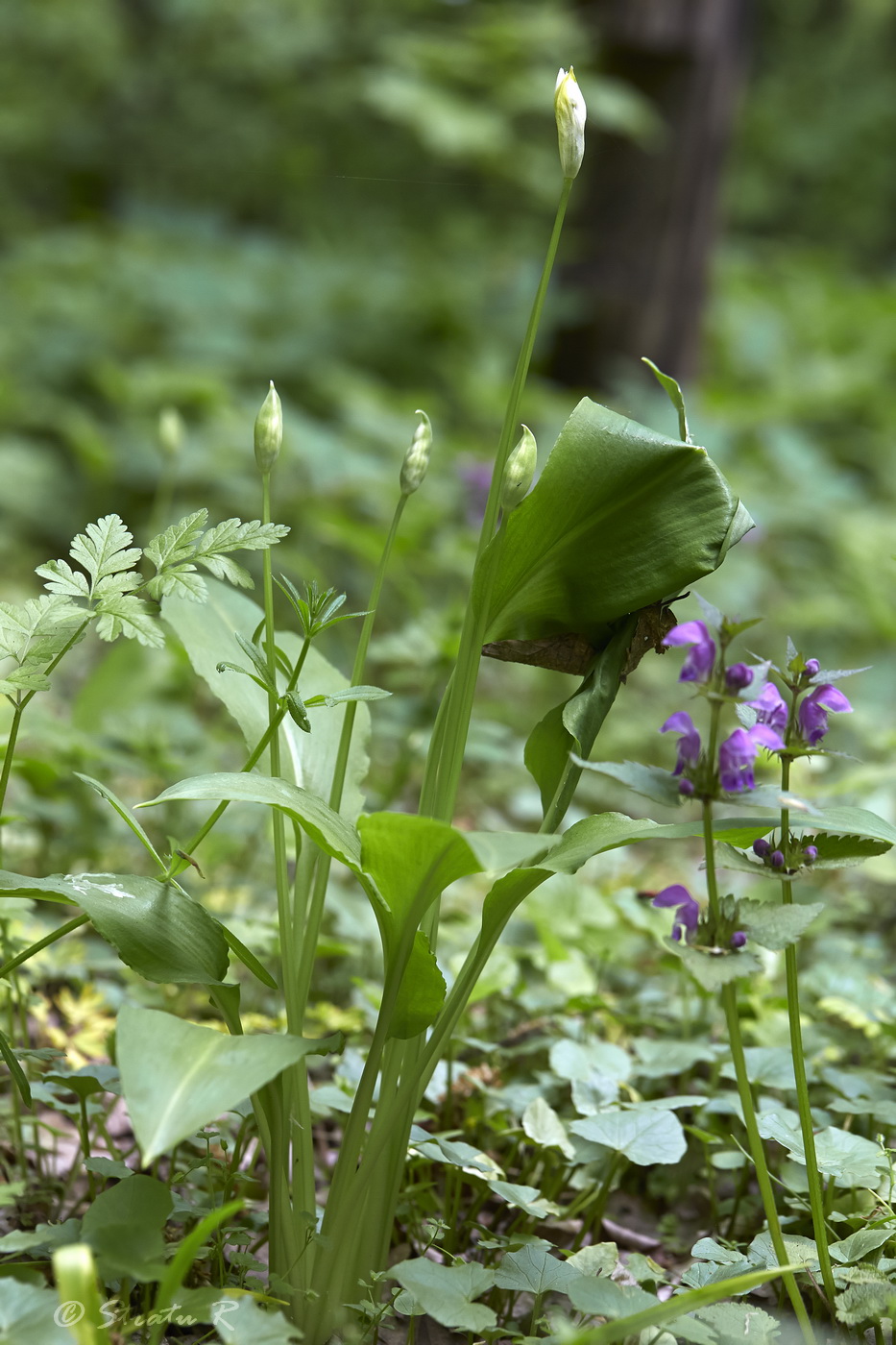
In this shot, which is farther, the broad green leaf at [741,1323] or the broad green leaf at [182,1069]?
the broad green leaf at [741,1323]

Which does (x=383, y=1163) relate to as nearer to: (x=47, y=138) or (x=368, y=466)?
(x=368, y=466)

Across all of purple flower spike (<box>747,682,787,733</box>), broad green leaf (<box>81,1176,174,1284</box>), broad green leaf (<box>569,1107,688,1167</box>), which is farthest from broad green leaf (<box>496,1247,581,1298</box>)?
purple flower spike (<box>747,682,787,733</box>)

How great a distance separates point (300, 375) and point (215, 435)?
133 centimetres

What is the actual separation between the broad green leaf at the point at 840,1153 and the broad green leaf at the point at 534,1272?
0.24 m

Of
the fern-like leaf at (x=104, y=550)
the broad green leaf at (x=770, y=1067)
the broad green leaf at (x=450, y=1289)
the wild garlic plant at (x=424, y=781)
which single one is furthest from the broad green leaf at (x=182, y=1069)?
the broad green leaf at (x=770, y=1067)

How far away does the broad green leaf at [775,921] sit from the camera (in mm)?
810

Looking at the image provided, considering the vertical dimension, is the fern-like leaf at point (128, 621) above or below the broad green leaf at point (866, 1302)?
above

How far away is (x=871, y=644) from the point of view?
3867 mm

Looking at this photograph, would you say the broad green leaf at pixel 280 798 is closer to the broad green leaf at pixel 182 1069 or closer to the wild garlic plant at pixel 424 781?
the wild garlic plant at pixel 424 781

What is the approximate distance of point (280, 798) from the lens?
0.80 m

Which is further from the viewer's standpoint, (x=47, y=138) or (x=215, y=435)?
(x=47, y=138)

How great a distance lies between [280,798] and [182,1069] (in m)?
0.20

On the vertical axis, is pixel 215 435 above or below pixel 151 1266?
above

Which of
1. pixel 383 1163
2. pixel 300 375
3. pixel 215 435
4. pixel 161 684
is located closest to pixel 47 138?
pixel 300 375
